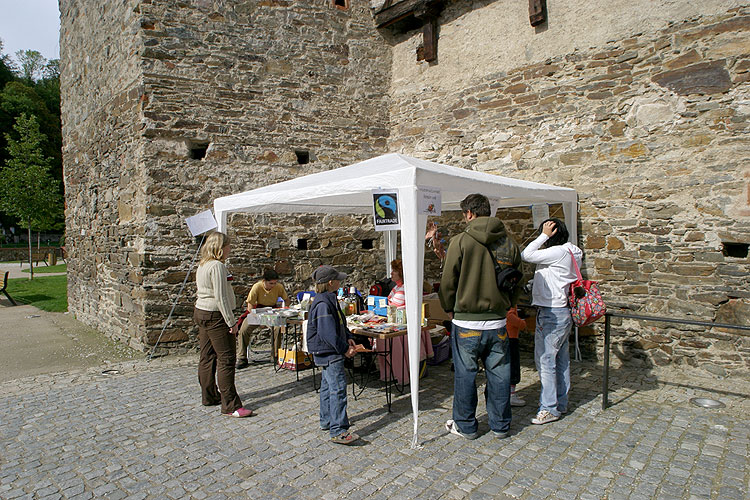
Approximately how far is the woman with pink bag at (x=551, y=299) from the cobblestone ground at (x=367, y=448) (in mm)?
293

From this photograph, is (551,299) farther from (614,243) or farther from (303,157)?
(303,157)

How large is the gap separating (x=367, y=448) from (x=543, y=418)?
1.53 meters

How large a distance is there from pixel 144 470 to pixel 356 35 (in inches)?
283

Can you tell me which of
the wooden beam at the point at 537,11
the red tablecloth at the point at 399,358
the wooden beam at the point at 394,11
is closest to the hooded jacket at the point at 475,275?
the red tablecloth at the point at 399,358

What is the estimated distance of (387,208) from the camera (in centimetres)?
393

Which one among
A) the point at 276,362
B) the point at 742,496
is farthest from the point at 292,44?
the point at 742,496

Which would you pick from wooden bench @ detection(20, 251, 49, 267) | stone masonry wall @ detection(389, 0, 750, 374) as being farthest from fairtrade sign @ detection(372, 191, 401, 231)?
wooden bench @ detection(20, 251, 49, 267)

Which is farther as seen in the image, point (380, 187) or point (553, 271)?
point (553, 271)

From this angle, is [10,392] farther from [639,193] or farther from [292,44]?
[639,193]

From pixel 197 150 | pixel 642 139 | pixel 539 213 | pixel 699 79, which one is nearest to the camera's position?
pixel 699 79

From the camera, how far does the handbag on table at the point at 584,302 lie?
3.98 m

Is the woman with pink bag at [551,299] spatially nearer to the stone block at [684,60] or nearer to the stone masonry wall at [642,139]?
the stone masonry wall at [642,139]

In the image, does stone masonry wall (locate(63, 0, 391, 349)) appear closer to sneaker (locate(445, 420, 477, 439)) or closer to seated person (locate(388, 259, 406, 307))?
seated person (locate(388, 259, 406, 307))

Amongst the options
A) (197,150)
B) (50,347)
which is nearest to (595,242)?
(197,150)
